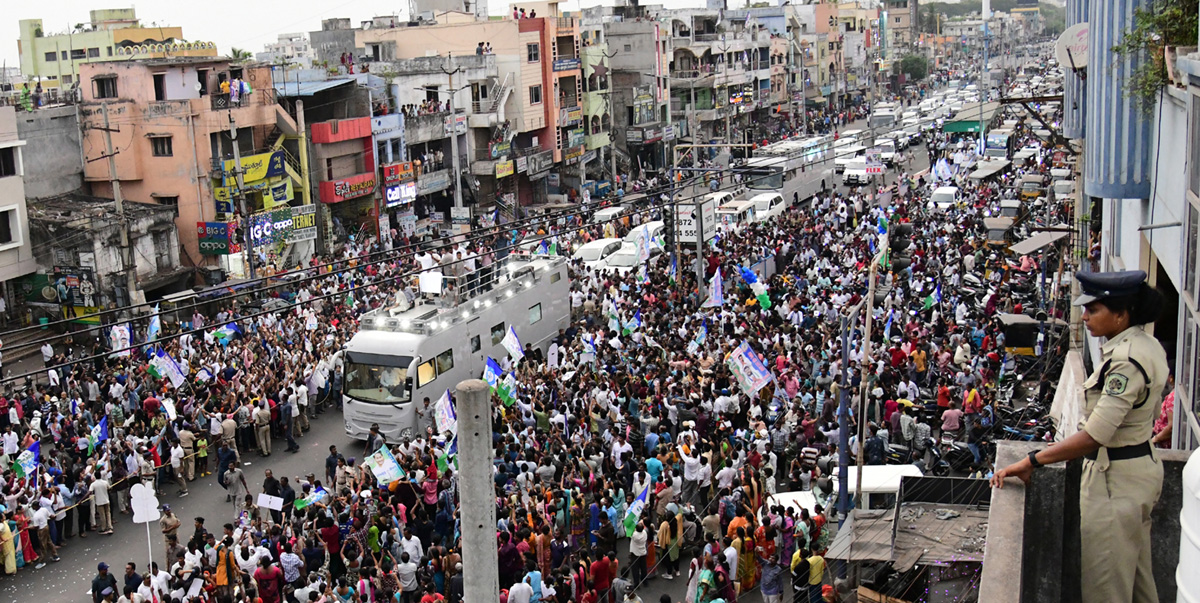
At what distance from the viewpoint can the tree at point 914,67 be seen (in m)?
128

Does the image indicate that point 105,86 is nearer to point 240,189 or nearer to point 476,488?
point 240,189

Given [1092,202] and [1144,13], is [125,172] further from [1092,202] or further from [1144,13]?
[1144,13]

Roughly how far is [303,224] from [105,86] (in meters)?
7.68

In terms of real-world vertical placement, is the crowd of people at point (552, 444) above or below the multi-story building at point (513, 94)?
below

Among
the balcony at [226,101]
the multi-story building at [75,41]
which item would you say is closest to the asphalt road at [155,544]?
the balcony at [226,101]

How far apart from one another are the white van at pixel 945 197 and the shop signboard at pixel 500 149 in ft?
62.2

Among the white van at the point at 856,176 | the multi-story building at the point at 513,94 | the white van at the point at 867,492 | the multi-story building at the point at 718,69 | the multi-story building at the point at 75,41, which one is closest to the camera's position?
the white van at the point at 867,492

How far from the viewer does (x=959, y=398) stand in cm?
1919

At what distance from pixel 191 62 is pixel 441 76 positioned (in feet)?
46.7

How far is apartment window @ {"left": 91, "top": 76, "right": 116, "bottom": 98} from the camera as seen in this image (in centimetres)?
3734

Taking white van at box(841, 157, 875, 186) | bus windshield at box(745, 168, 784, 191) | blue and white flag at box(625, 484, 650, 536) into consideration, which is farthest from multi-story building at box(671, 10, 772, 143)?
blue and white flag at box(625, 484, 650, 536)

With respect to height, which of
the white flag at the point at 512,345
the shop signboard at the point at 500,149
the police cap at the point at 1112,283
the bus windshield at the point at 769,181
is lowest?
the white flag at the point at 512,345

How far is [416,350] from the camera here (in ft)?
68.0

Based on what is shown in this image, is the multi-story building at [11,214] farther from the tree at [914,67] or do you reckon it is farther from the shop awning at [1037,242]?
the tree at [914,67]
